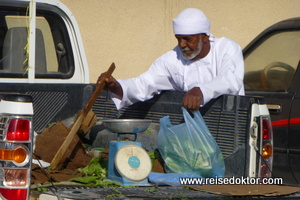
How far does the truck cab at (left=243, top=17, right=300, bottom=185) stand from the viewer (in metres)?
6.00

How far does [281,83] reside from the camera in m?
6.30

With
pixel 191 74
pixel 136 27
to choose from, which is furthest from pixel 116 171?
pixel 136 27

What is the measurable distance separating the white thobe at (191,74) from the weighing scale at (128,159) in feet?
2.33

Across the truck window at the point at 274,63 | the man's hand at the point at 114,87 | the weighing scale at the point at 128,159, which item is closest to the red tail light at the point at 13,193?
the weighing scale at the point at 128,159

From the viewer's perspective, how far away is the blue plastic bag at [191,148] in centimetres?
440

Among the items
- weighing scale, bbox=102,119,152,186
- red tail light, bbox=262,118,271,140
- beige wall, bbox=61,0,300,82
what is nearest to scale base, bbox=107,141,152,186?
weighing scale, bbox=102,119,152,186

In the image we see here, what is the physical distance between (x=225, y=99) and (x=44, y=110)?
1.41 m

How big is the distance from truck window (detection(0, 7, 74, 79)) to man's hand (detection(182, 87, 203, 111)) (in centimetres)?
139

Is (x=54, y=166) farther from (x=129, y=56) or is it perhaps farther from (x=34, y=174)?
(x=129, y=56)

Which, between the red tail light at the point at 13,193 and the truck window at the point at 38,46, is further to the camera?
the truck window at the point at 38,46

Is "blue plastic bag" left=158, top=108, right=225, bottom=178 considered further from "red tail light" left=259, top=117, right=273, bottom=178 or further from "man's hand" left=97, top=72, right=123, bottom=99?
"man's hand" left=97, top=72, right=123, bottom=99

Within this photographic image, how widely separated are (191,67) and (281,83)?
4.45 ft

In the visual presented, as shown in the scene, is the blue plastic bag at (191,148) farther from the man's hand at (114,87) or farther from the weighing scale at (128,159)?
the man's hand at (114,87)

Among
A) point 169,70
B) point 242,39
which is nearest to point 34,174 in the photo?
point 169,70
